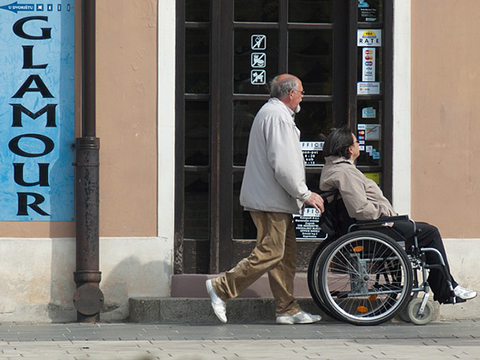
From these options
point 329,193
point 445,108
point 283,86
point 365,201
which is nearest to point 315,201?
point 329,193

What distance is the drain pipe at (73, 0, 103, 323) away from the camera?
33.1ft

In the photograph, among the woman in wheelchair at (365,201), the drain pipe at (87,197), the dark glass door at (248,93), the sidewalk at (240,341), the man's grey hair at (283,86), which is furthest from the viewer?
the dark glass door at (248,93)

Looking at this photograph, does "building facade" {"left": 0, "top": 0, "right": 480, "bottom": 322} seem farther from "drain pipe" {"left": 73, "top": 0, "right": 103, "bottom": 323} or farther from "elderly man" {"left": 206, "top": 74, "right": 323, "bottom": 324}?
"elderly man" {"left": 206, "top": 74, "right": 323, "bottom": 324}

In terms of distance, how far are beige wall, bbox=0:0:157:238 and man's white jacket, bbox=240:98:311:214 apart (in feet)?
3.03

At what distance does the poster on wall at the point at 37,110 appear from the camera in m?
10.2

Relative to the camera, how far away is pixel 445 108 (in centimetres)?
1056

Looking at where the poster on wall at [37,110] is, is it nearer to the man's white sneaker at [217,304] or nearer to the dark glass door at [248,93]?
the dark glass door at [248,93]

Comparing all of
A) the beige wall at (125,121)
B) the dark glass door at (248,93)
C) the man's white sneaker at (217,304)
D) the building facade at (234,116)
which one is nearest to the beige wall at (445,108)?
the building facade at (234,116)

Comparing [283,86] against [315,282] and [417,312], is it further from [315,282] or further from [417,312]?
[417,312]

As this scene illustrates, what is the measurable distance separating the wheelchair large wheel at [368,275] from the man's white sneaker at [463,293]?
0.36 metres

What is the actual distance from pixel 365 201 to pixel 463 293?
0.99 m

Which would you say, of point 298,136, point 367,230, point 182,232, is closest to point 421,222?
point 367,230

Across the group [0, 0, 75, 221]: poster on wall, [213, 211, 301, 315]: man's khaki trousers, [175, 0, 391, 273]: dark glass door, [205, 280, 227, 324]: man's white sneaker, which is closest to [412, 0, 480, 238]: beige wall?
[175, 0, 391, 273]: dark glass door

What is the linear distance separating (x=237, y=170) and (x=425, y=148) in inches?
59.9
